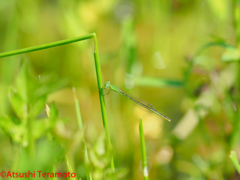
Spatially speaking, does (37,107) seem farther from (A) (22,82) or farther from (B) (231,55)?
(B) (231,55)

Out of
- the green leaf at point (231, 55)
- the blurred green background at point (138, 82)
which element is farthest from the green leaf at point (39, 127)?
the green leaf at point (231, 55)

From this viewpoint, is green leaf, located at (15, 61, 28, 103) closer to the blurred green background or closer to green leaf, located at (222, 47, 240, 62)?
the blurred green background

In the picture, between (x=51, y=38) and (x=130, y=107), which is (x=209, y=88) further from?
(x=51, y=38)

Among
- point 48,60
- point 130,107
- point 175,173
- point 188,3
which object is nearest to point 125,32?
point 130,107

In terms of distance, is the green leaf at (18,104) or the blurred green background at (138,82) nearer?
the green leaf at (18,104)

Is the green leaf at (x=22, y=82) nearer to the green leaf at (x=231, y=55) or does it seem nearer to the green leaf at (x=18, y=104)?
the green leaf at (x=18, y=104)

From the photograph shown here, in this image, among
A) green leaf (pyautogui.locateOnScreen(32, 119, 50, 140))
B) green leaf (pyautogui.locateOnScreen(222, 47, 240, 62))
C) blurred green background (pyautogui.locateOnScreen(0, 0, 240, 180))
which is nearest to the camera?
green leaf (pyautogui.locateOnScreen(32, 119, 50, 140))

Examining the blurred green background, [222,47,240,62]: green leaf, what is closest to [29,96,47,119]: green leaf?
the blurred green background

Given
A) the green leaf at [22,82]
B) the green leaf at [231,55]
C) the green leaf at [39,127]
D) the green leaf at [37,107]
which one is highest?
the green leaf at [231,55]

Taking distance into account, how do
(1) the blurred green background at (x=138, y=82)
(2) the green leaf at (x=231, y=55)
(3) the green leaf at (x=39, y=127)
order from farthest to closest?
(1) the blurred green background at (x=138, y=82), (2) the green leaf at (x=231, y=55), (3) the green leaf at (x=39, y=127)
